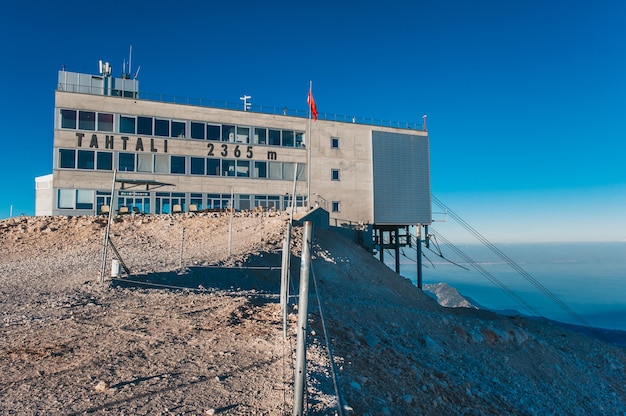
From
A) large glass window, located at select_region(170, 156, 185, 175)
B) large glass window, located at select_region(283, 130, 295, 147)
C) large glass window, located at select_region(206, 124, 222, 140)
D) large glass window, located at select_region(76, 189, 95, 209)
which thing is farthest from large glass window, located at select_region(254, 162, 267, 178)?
large glass window, located at select_region(76, 189, 95, 209)

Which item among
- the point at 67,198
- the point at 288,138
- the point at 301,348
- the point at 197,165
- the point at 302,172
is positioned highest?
the point at 288,138

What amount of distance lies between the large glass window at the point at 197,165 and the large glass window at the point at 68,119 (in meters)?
9.19

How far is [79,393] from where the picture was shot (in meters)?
6.18

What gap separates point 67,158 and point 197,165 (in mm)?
9664

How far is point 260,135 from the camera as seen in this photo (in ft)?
127

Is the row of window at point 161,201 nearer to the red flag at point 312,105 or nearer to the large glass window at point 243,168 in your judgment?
the large glass window at point 243,168

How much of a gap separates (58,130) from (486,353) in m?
32.5

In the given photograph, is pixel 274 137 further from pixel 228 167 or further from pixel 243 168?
pixel 228 167

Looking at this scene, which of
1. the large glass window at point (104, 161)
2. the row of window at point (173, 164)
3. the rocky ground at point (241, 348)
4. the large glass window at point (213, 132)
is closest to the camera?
the rocky ground at point (241, 348)

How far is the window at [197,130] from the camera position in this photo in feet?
120

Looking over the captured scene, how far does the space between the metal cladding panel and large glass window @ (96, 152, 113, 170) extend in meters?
23.4

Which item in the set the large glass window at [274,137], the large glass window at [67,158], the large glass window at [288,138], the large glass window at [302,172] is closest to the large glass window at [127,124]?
the large glass window at [67,158]

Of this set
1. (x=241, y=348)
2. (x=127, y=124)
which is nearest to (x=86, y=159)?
(x=127, y=124)

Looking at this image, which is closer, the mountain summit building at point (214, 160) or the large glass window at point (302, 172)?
the mountain summit building at point (214, 160)
